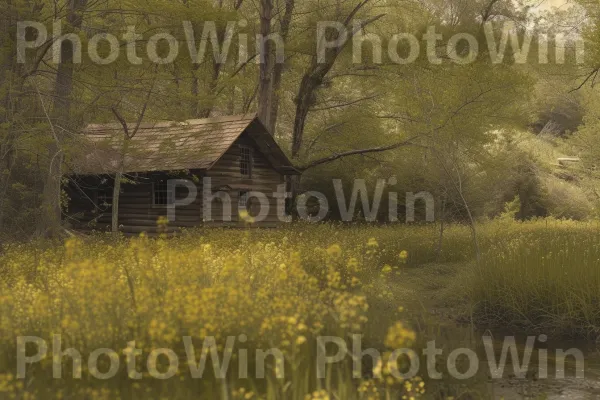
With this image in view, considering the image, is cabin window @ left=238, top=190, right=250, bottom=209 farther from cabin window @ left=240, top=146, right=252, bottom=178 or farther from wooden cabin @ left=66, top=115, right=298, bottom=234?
cabin window @ left=240, top=146, right=252, bottom=178

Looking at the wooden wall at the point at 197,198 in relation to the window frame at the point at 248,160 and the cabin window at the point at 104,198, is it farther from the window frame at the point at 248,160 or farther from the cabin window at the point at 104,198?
the cabin window at the point at 104,198

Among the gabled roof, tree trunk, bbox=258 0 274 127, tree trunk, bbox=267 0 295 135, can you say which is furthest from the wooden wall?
tree trunk, bbox=258 0 274 127

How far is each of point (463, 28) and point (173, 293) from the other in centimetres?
1747

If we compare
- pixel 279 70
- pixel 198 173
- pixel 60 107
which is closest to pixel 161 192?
pixel 198 173

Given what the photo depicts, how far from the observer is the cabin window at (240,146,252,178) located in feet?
90.0

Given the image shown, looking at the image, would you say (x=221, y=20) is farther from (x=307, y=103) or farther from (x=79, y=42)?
(x=307, y=103)

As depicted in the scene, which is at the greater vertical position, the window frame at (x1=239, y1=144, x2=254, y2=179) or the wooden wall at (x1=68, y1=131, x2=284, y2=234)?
the window frame at (x1=239, y1=144, x2=254, y2=179)

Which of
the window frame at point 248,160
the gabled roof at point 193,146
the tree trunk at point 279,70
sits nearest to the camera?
the gabled roof at point 193,146

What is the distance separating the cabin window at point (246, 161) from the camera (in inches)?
1080

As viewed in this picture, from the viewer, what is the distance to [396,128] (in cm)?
3103

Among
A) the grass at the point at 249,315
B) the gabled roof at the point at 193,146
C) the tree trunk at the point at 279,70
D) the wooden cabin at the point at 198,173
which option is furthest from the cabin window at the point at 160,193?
the grass at the point at 249,315

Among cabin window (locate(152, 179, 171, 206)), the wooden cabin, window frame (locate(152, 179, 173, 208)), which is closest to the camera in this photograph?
the wooden cabin

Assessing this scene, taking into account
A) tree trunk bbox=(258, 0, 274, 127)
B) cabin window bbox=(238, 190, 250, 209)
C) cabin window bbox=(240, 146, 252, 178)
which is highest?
tree trunk bbox=(258, 0, 274, 127)

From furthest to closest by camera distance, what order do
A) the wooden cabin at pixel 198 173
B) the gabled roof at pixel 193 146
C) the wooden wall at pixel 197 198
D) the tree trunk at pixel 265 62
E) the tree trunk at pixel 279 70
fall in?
the wooden wall at pixel 197 198, the tree trunk at pixel 279 70, the wooden cabin at pixel 198 173, the gabled roof at pixel 193 146, the tree trunk at pixel 265 62
